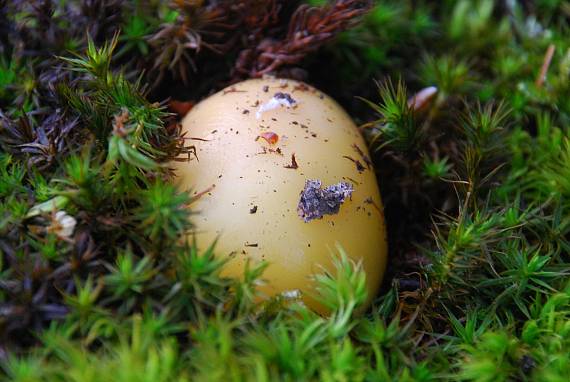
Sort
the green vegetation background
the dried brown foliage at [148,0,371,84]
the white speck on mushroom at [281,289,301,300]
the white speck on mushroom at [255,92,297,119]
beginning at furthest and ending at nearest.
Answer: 1. the dried brown foliage at [148,0,371,84]
2. the white speck on mushroom at [255,92,297,119]
3. the white speck on mushroom at [281,289,301,300]
4. the green vegetation background

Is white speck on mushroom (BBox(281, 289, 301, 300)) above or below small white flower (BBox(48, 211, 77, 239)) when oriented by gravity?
below

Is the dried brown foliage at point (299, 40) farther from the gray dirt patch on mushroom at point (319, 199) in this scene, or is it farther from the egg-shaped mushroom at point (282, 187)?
the gray dirt patch on mushroom at point (319, 199)

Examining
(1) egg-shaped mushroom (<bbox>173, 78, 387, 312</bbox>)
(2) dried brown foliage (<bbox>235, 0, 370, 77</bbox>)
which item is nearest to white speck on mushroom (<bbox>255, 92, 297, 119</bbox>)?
(1) egg-shaped mushroom (<bbox>173, 78, 387, 312</bbox>)

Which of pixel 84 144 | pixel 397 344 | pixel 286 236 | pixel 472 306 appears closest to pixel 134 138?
pixel 84 144

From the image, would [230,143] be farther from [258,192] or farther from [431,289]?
[431,289]

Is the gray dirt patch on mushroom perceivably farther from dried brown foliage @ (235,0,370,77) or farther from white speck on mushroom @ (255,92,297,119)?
dried brown foliage @ (235,0,370,77)
